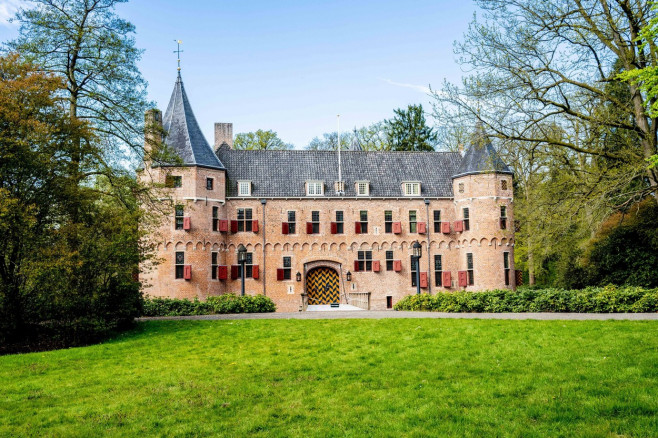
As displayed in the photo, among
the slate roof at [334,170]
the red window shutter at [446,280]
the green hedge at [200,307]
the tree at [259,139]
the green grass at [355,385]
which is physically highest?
the tree at [259,139]

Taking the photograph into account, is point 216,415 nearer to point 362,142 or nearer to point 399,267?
point 399,267

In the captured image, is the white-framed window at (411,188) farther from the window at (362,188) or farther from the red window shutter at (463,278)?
the red window shutter at (463,278)

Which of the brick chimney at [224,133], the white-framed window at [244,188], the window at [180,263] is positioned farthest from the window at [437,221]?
the window at [180,263]

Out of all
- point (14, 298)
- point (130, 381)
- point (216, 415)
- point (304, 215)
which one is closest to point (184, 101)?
point (304, 215)

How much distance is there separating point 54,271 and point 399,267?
19614 mm

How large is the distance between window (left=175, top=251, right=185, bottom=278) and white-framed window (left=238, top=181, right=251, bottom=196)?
461cm

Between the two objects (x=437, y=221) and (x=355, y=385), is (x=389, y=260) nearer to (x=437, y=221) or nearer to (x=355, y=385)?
(x=437, y=221)

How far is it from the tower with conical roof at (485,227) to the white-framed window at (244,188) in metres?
11.5

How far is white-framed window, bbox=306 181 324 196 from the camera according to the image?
29.1 meters

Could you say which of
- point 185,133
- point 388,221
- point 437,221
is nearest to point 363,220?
point 388,221

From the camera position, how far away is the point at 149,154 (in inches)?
662

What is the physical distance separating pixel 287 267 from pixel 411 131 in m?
20.0

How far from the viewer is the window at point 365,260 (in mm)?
29062

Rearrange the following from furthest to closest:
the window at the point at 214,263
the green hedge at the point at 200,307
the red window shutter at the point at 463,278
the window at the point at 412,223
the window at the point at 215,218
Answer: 1. the window at the point at 412,223
2. the red window shutter at the point at 463,278
3. the window at the point at 215,218
4. the window at the point at 214,263
5. the green hedge at the point at 200,307
